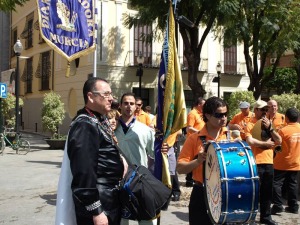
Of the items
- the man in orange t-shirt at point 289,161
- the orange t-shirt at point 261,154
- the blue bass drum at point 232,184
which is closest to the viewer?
the blue bass drum at point 232,184

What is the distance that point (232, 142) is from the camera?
376 cm

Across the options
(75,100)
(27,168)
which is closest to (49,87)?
(75,100)

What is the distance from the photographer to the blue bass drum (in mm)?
3506

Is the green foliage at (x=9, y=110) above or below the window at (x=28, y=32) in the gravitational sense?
below

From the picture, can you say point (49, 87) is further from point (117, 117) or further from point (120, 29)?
point (117, 117)

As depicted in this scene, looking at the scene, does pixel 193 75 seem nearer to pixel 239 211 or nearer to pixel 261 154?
pixel 261 154

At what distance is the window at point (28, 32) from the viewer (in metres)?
31.4

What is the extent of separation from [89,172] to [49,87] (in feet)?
89.3

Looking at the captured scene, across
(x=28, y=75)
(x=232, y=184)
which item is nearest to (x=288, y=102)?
(x=232, y=184)

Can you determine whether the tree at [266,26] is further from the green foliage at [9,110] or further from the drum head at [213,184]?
the drum head at [213,184]

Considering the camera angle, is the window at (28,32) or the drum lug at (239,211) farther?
the window at (28,32)

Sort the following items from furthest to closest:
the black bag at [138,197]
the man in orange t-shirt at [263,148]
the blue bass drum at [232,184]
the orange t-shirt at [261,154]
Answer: the orange t-shirt at [261,154] < the man in orange t-shirt at [263,148] < the blue bass drum at [232,184] < the black bag at [138,197]

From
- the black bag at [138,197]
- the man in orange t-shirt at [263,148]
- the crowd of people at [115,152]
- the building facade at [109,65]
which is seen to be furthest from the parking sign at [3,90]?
the black bag at [138,197]

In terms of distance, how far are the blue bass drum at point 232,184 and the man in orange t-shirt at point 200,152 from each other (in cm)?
24
